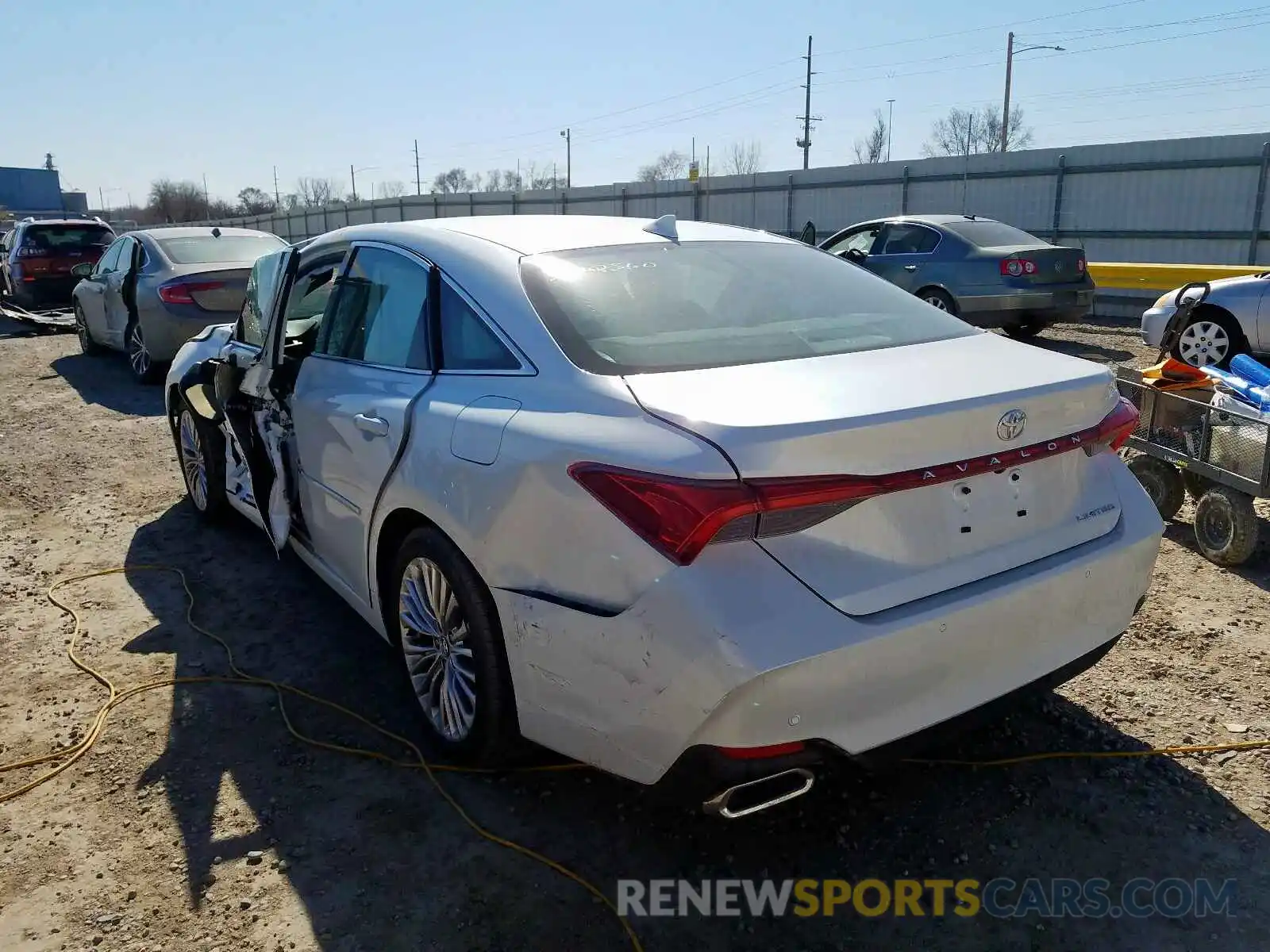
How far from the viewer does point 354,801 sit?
2.98 meters

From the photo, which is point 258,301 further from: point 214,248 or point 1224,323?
point 1224,323

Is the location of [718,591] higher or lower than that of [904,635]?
higher

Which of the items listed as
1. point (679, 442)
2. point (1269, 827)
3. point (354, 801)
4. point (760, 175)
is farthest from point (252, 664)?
point (760, 175)

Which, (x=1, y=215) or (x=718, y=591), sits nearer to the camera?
(x=718, y=591)

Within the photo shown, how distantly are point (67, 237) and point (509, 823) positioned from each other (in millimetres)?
16227

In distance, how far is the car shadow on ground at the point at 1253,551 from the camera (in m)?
4.44

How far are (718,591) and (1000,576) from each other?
0.80m

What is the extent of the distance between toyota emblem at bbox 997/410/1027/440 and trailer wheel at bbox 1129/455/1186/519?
314cm

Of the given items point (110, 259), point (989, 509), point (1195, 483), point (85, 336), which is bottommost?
point (1195, 483)

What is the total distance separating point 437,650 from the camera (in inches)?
120

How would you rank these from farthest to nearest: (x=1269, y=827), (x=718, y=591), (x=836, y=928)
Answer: (x=1269, y=827), (x=836, y=928), (x=718, y=591)

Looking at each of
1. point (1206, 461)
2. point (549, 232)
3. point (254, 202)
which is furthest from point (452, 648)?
point (254, 202)

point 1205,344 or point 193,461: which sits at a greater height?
point 1205,344

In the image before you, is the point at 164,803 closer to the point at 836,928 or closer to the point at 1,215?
the point at 836,928
